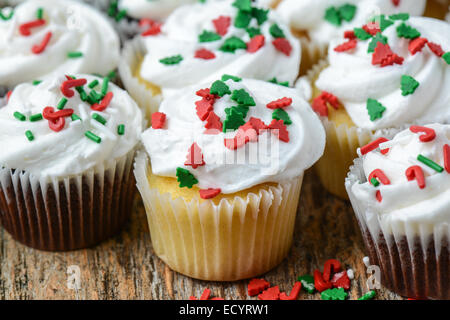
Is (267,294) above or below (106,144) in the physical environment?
below

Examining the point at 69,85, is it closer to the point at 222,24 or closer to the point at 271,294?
the point at 222,24

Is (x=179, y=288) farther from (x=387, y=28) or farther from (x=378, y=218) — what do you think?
(x=387, y=28)

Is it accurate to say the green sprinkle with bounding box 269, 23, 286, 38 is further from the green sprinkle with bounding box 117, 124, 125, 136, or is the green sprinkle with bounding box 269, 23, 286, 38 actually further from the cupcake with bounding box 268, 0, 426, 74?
the green sprinkle with bounding box 117, 124, 125, 136

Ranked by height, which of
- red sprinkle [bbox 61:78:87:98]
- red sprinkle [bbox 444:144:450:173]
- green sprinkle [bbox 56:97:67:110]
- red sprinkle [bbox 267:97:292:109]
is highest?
red sprinkle [bbox 444:144:450:173]

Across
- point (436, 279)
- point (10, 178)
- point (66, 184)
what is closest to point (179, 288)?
point (66, 184)

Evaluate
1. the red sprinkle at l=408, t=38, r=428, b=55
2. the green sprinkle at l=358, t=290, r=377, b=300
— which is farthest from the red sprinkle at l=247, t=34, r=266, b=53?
the green sprinkle at l=358, t=290, r=377, b=300
